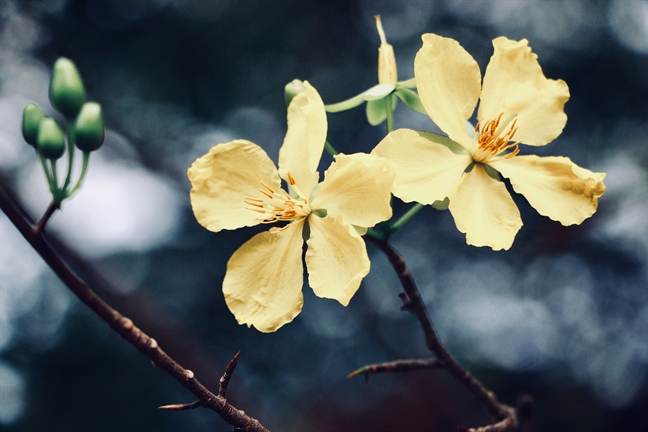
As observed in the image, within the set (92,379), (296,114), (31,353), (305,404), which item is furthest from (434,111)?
(31,353)

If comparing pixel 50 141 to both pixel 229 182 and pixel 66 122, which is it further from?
pixel 229 182

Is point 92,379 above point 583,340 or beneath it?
beneath

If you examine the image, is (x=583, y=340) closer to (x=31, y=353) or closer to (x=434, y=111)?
(x=434, y=111)

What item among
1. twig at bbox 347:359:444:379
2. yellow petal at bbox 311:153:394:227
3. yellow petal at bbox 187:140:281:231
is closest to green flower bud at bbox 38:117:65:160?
yellow petal at bbox 187:140:281:231

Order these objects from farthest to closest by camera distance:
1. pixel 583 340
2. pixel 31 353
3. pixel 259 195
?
pixel 31 353
pixel 583 340
pixel 259 195

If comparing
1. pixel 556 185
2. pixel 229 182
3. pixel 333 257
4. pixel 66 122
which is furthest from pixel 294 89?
pixel 556 185

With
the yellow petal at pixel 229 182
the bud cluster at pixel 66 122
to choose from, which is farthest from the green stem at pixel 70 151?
the yellow petal at pixel 229 182

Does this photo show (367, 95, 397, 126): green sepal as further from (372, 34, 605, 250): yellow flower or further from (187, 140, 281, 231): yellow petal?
(187, 140, 281, 231): yellow petal
